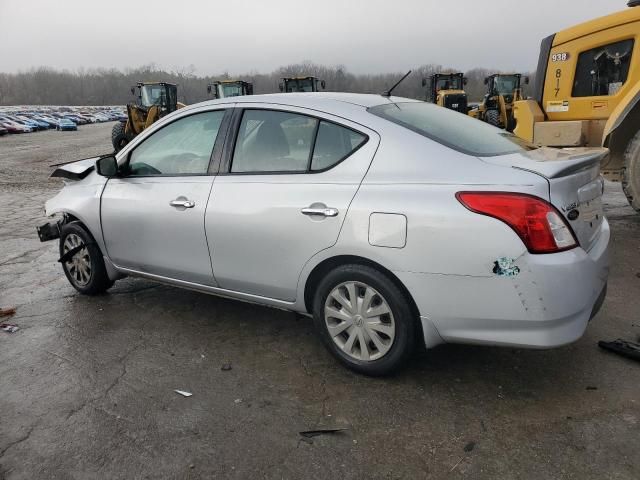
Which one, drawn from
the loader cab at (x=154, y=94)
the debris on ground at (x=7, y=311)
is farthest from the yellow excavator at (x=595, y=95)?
the loader cab at (x=154, y=94)

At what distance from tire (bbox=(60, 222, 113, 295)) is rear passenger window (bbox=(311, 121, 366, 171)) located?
7.77 feet

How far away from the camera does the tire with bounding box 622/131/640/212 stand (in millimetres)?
6320

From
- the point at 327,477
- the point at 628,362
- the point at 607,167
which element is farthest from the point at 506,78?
the point at 327,477

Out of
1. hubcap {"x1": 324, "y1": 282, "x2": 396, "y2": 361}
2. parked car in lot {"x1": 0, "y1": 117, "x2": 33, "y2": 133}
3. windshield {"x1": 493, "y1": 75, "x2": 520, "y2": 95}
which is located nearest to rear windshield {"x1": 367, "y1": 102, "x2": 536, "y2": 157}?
hubcap {"x1": 324, "y1": 282, "x2": 396, "y2": 361}

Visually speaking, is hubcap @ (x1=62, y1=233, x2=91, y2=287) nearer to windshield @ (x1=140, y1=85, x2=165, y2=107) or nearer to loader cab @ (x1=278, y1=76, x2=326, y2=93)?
loader cab @ (x1=278, y1=76, x2=326, y2=93)

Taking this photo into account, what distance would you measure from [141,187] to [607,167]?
19.3ft

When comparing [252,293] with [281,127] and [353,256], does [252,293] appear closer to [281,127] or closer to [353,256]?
[353,256]

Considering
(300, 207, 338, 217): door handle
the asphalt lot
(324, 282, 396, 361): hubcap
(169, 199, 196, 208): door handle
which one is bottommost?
the asphalt lot

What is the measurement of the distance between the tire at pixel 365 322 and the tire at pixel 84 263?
7.49 ft

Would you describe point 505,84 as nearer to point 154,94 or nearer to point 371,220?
point 154,94

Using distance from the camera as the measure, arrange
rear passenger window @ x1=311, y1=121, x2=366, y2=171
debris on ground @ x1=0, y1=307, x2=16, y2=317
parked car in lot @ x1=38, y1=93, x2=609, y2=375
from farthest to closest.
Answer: debris on ground @ x1=0, y1=307, x2=16, y2=317 < rear passenger window @ x1=311, y1=121, x2=366, y2=171 < parked car in lot @ x1=38, y1=93, x2=609, y2=375

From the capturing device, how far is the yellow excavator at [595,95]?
6.51m

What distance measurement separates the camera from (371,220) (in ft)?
9.26

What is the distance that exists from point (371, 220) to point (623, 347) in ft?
6.10
